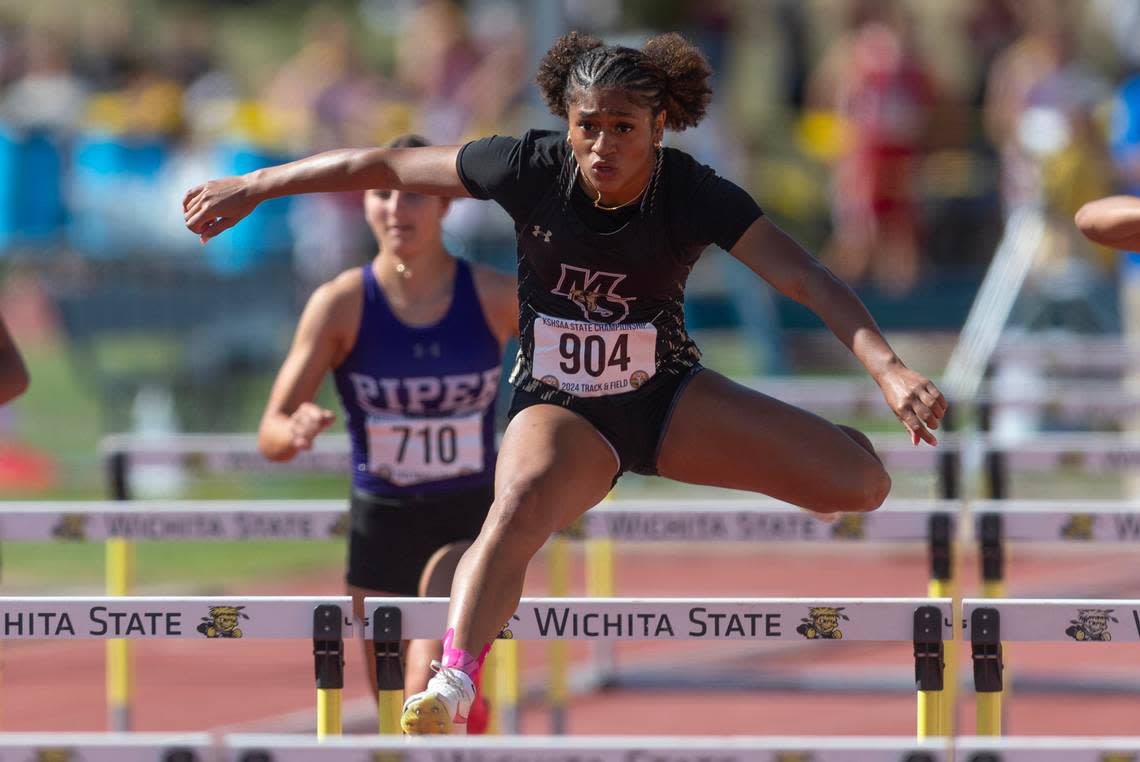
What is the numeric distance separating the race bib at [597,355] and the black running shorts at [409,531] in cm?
123

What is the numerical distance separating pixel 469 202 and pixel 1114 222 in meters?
9.51

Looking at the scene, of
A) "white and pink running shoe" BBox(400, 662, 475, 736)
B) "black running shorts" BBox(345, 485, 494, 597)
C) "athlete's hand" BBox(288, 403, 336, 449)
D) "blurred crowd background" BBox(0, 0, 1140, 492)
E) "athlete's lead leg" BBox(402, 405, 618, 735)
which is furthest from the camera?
"blurred crowd background" BBox(0, 0, 1140, 492)

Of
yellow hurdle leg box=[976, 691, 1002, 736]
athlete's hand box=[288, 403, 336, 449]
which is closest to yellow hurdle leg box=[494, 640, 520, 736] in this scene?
athlete's hand box=[288, 403, 336, 449]

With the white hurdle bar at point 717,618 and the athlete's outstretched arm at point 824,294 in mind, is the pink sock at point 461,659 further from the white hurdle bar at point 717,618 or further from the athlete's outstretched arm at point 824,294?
the athlete's outstretched arm at point 824,294

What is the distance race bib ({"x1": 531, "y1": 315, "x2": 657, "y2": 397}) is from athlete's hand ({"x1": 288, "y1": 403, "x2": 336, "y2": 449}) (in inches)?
30.9

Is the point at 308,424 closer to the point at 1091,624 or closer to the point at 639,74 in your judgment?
the point at 639,74

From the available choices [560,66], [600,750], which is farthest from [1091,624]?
[560,66]

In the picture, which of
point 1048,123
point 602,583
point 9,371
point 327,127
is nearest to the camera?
point 9,371

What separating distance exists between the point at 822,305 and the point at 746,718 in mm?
Answer: 4043

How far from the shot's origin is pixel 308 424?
548 cm

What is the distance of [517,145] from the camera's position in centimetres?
490

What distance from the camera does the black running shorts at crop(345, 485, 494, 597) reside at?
6.09m

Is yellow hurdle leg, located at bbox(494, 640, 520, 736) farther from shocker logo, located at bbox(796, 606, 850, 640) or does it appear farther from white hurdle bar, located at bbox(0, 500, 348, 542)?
shocker logo, located at bbox(796, 606, 850, 640)

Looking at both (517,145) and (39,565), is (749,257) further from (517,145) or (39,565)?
(39,565)
